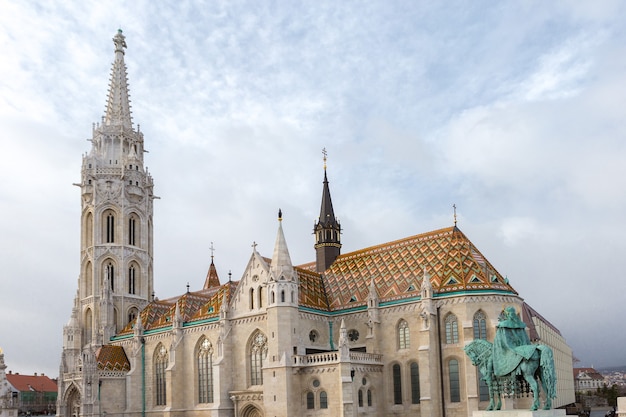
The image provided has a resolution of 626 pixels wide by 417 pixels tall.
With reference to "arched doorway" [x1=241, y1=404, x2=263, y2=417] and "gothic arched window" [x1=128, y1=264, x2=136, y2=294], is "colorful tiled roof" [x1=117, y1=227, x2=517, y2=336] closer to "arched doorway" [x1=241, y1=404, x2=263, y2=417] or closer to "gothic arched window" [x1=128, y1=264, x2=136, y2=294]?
"arched doorway" [x1=241, y1=404, x2=263, y2=417]

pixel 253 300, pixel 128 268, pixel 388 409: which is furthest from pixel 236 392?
pixel 128 268

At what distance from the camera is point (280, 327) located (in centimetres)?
4650

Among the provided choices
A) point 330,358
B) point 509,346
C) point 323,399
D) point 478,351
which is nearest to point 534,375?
point 509,346

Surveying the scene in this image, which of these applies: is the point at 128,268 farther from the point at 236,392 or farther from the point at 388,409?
the point at 388,409

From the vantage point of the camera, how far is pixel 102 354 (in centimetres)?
6041

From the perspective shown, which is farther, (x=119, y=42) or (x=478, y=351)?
(x=119, y=42)

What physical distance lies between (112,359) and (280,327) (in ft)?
70.1

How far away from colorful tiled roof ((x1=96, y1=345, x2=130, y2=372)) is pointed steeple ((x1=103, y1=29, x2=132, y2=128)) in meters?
23.3

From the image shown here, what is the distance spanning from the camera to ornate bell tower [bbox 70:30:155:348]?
67.6 meters

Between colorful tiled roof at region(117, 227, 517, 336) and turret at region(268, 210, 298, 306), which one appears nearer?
colorful tiled roof at region(117, 227, 517, 336)

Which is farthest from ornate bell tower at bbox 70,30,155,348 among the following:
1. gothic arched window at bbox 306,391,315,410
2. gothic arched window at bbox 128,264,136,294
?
gothic arched window at bbox 306,391,315,410

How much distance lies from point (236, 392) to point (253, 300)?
6594mm

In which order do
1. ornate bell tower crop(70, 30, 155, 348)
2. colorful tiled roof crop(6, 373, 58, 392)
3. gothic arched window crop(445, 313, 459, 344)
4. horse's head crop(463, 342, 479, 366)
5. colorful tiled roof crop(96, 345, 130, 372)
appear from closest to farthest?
horse's head crop(463, 342, 479, 366)
gothic arched window crop(445, 313, 459, 344)
colorful tiled roof crop(96, 345, 130, 372)
ornate bell tower crop(70, 30, 155, 348)
colorful tiled roof crop(6, 373, 58, 392)

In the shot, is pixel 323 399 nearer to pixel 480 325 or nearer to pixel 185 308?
pixel 480 325
